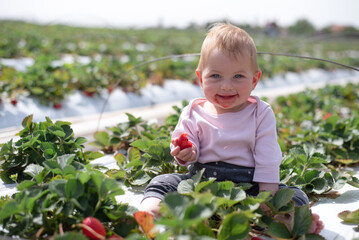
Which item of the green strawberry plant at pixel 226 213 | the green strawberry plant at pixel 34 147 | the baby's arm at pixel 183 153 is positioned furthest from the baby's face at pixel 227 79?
the green strawberry plant at pixel 34 147

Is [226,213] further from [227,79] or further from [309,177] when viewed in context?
[309,177]

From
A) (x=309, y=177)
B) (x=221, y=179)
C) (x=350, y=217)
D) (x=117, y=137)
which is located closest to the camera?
(x=350, y=217)

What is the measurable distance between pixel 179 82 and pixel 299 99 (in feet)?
5.21

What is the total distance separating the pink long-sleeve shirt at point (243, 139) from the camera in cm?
151

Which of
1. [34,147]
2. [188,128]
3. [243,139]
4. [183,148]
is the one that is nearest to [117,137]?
[34,147]

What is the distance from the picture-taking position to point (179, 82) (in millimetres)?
4914

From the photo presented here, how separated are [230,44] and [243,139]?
39cm

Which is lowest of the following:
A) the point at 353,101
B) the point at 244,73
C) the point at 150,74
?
the point at 353,101

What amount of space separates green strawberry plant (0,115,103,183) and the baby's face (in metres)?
0.72

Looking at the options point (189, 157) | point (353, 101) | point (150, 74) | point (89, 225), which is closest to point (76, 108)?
point (150, 74)

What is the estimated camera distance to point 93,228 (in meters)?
1.17

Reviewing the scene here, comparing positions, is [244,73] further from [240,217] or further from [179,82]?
[179,82]

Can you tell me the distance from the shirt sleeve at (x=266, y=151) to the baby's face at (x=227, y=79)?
12 centimetres

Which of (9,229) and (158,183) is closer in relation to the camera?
(9,229)
